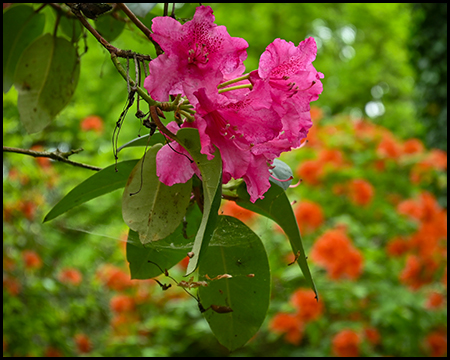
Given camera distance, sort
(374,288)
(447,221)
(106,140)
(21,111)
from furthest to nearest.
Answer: (106,140), (447,221), (374,288), (21,111)

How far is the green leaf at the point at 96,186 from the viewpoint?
1.48ft

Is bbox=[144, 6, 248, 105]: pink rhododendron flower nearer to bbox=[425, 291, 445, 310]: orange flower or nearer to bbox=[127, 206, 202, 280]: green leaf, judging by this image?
bbox=[127, 206, 202, 280]: green leaf

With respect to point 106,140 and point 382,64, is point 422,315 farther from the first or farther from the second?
point 382,64

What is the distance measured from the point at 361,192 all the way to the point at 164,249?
195 centimetres

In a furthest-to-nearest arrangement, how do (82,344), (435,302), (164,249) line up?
(82,344) → (435,302) → (164,249)

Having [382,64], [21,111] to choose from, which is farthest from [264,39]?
[21,111]

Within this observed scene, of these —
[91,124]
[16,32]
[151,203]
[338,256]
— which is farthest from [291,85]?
[91,124]

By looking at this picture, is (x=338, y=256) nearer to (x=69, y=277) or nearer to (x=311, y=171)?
(x=311, y=171)

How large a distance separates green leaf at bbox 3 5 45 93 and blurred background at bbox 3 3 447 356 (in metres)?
0.42

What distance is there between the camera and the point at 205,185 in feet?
1.11

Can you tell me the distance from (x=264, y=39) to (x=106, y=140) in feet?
7.51

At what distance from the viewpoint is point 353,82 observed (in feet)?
16.2

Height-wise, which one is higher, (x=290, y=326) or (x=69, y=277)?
(x=69, y=277)

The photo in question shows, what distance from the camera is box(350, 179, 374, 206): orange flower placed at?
7.29 feet
